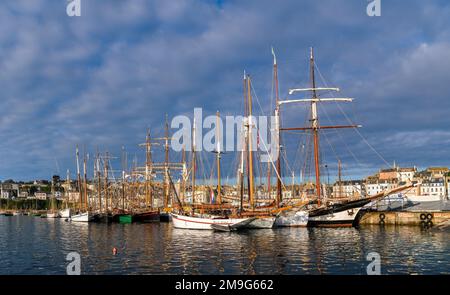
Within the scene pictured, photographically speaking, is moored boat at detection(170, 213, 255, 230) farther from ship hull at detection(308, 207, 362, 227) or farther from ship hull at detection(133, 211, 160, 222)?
ship hull at detection(133, 211, 160, 222)

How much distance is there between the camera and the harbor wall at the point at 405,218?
63.2m

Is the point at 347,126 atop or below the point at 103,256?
atop

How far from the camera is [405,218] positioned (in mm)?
66000

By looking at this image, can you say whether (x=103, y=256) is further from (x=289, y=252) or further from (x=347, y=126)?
(x=347, y=126)

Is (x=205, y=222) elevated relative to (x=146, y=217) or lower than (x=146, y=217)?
elevated

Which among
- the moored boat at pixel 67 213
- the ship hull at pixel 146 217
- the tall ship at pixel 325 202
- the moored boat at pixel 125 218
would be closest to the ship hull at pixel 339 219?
the tall ship at pixel 325 202

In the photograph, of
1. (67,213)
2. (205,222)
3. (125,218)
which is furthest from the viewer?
(67,213)

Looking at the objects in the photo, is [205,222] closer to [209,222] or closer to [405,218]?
[209,222]

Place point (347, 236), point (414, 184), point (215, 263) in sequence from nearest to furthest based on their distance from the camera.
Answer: point (215, 263)
point (347, 236)
point (414, 184)

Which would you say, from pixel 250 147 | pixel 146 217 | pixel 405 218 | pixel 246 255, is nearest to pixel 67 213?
pixel 146 217
